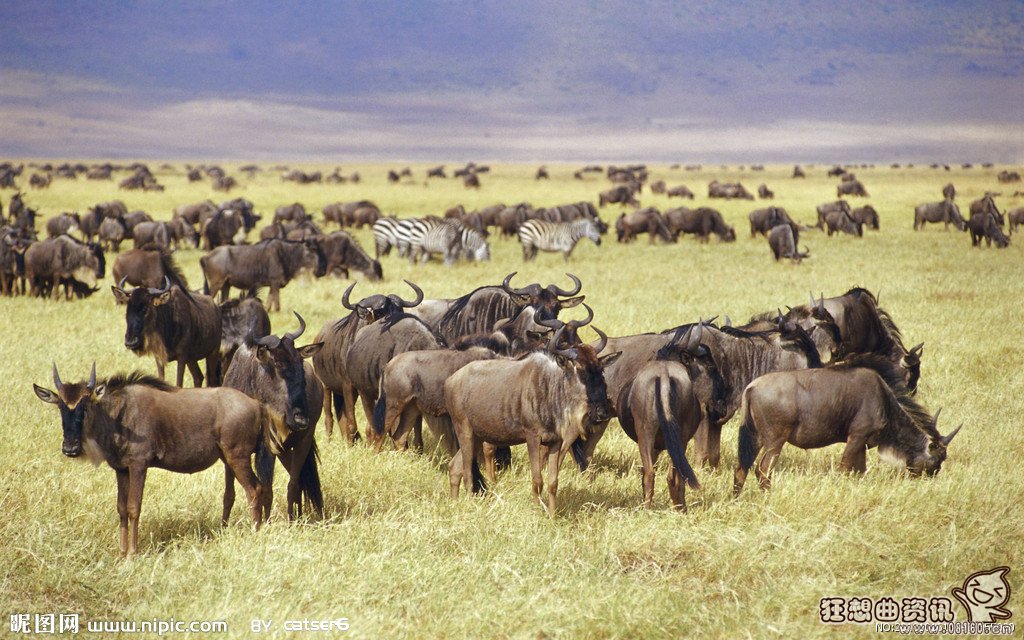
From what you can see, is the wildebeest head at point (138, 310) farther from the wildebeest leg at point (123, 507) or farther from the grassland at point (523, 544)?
the wildebeest leg at point (123, 507)

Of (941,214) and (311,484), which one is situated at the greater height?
(941,214)

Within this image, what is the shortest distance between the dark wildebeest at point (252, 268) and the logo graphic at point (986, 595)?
44.8ft

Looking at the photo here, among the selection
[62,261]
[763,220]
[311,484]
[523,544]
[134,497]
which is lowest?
[523,544]

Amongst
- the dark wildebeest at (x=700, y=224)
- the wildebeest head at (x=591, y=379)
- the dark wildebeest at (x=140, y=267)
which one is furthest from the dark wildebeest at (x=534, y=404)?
the dark wildebeest at (x=700, y=224)

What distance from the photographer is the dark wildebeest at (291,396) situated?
6.44 metres

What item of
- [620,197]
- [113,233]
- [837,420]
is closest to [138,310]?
[837,420]

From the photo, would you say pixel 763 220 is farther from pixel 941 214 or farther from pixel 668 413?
pixel 668 413

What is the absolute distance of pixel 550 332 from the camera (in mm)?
7961

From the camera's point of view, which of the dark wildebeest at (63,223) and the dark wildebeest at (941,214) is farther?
the dark wildebeest at (941,214)

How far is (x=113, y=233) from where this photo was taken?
27922 mm

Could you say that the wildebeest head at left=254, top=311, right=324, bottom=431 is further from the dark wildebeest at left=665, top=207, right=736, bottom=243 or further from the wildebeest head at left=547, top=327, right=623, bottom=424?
the dark wildebeest at left=665, top=207, right=736, bottom=243

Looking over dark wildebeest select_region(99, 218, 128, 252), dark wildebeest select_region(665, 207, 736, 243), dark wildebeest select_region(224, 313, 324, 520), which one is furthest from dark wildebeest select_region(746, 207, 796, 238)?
dark wildebeest select_region(224, 313, 324, 520)

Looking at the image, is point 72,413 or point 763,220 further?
point 763,220

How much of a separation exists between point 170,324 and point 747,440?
6.66 meters
